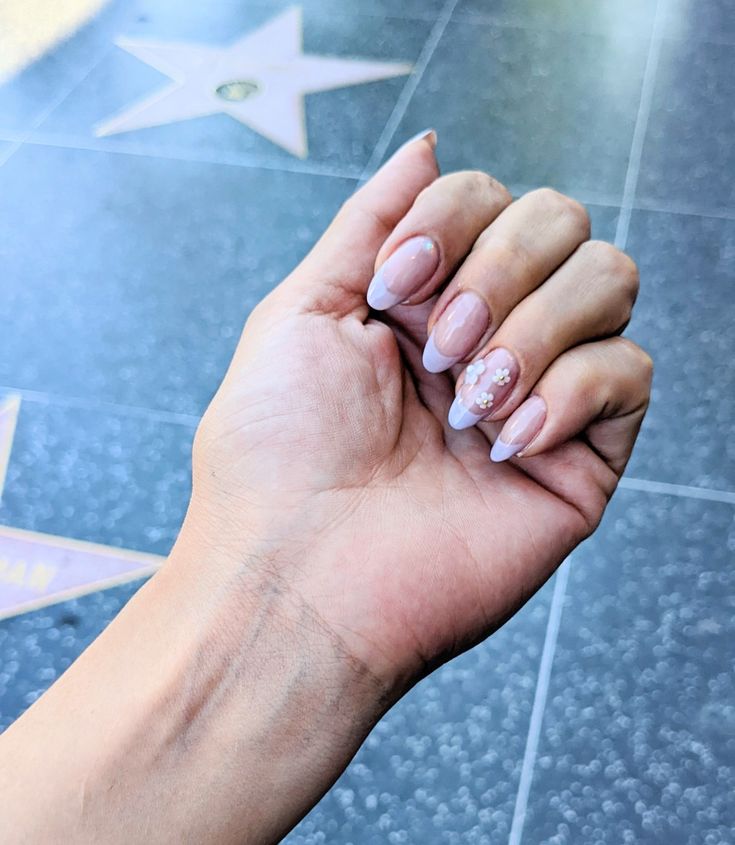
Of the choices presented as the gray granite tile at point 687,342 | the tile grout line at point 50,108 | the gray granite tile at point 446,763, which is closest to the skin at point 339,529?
the gray granite tile at point 446,763

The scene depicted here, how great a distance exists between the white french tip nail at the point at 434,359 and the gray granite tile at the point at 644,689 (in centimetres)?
55

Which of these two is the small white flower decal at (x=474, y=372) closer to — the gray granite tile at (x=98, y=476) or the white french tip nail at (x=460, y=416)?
the white french tip nail at (x=460, y=416)

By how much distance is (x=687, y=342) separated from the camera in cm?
147

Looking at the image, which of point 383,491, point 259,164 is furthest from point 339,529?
point 259,164

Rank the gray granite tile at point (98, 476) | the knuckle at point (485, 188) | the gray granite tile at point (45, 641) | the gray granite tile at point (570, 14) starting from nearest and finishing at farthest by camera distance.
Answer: the knuckle at point (485, 188) → the gray granite tile at point (45, 641) → the gray granite tile at point (98, 476) → the gray granite tile at point (570, 14)

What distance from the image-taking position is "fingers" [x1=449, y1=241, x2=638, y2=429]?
0.71 metres

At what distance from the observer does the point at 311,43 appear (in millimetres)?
2145

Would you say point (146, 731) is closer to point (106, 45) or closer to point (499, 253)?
point (499, 253)

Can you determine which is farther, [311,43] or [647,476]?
[311,43]

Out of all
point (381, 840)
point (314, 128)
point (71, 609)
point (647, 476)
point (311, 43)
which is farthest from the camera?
point (311, 43)

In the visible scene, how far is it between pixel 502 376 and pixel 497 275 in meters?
0.08

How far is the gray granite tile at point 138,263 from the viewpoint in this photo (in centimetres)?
149

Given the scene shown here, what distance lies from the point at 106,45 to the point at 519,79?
100cm

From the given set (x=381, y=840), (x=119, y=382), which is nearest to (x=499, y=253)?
(x=381, y=840)
